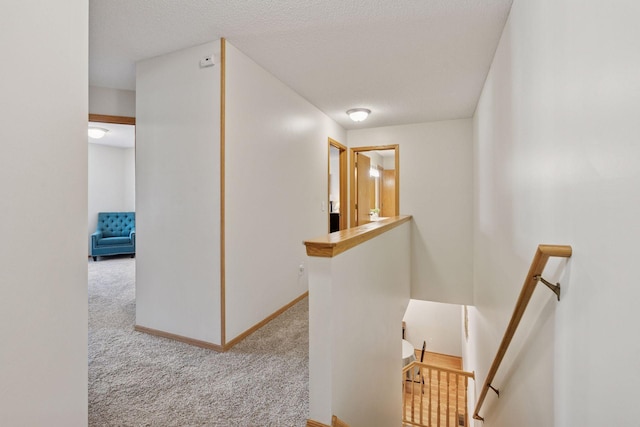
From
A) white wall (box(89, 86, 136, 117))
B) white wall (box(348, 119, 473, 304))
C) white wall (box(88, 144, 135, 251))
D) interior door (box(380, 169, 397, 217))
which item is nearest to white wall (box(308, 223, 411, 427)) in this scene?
white wall (box(348, 119, 473, 304))

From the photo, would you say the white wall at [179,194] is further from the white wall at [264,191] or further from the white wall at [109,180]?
the white wall at [109,180]

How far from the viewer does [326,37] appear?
237 centimetres

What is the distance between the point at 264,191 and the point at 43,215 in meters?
1.90

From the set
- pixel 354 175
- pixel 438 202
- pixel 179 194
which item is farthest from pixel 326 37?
pixel 438 202

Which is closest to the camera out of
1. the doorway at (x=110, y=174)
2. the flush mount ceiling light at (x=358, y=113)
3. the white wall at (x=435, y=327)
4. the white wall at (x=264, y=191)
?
the white wall at (x=264, y=191)

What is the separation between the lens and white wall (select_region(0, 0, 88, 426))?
95 centimetres

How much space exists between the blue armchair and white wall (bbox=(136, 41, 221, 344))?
4.26m

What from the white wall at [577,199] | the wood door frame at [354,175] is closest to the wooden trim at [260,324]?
the white wall at [577,199]

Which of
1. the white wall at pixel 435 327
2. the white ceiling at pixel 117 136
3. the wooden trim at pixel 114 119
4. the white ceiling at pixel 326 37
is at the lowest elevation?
the white wall at pixel 435 327

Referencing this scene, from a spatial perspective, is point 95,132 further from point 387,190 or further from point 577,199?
point 387,190

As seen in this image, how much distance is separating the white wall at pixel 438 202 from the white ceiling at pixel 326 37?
1415 mm

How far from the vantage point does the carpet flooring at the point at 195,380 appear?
1625mm

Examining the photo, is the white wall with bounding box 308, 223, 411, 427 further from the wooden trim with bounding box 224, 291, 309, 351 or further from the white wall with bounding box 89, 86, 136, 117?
the white wall with bounding box 89, 86, 136, 117

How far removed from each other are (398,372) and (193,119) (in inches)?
133
